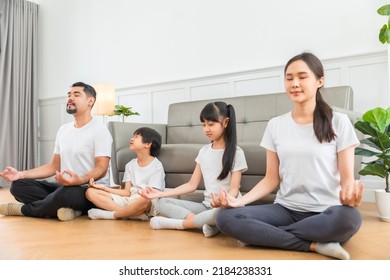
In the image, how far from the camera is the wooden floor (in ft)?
3.86

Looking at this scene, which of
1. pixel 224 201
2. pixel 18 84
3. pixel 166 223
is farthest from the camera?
pixel 18 84

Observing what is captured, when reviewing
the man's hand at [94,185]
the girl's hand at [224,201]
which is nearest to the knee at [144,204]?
the man's hand at [94,185]

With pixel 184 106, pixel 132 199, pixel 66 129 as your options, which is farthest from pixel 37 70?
pixel 132 199

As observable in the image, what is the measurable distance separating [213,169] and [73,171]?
86 cm

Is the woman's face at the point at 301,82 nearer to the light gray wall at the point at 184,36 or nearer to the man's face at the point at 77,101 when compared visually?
the man's face at the point at 77,101

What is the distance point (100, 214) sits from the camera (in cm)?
189

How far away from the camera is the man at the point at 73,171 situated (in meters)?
1.90

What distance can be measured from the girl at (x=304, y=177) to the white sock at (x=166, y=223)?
1.08 feet

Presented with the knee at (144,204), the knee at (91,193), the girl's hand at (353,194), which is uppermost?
the girl's hand at (353,194)

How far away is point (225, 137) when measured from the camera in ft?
5.78

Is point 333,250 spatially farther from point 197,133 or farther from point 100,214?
point 197,133

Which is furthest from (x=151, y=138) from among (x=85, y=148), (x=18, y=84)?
(x=18, y=84)
